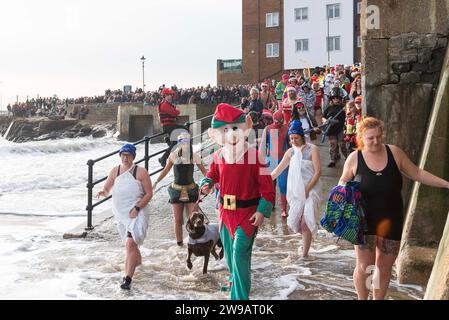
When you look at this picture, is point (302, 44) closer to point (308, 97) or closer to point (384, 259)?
point (308, 97)

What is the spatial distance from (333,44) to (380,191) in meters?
41.1

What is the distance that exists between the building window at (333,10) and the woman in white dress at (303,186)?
127ft

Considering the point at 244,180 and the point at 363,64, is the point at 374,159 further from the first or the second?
the point at 363,64

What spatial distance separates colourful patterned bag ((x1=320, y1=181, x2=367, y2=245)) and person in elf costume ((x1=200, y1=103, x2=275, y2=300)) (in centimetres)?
65

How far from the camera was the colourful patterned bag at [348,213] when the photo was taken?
4352 mm

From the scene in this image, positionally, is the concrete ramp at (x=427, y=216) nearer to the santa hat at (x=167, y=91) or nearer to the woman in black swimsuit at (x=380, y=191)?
the woman in black swimsuit at (x=380, y=191)

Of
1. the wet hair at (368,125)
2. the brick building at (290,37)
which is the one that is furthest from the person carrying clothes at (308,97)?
the brick building at (290,37)

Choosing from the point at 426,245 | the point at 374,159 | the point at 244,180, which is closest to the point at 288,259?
the point at 426,245

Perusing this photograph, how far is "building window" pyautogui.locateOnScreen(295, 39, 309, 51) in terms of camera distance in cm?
4516

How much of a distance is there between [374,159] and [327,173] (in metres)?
7.07

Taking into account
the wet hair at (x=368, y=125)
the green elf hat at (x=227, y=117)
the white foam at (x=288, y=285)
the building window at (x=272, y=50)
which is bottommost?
the white foam at (x=288, y=285)

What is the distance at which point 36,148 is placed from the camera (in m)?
36.8

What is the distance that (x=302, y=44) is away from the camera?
45.4 metres

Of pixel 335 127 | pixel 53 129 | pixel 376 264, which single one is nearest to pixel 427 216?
pixel 376 264
